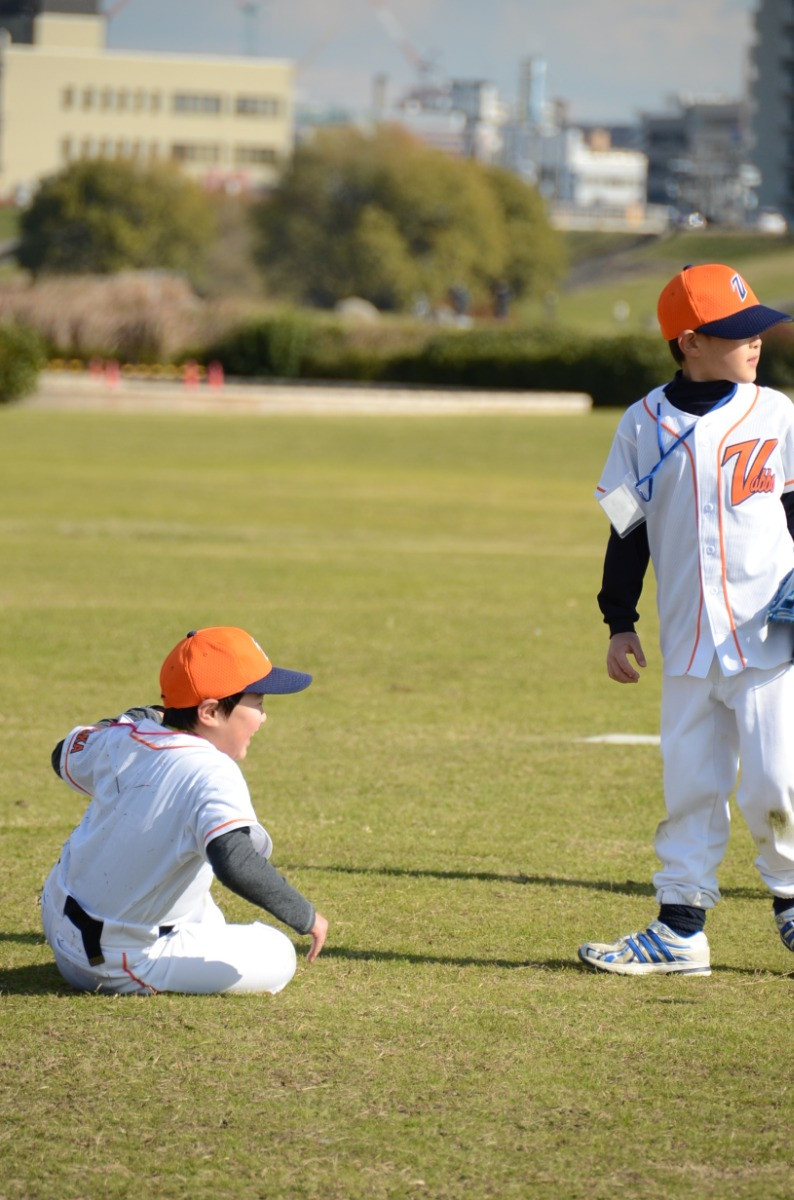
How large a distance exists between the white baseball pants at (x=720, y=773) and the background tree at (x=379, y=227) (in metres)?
94.5

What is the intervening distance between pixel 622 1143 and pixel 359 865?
2258mm

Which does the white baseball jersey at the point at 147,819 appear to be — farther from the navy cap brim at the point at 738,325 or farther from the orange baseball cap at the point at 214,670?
the navy cap brim at the point at 738,325

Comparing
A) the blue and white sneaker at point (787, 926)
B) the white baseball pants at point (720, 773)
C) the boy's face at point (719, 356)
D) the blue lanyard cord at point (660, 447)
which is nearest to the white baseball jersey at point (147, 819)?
the white baseball pants at point (720, 773)

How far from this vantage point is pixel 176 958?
4.23 meters

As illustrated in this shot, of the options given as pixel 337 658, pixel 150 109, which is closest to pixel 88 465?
pixel 337 658

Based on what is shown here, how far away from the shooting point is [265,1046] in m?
3.95

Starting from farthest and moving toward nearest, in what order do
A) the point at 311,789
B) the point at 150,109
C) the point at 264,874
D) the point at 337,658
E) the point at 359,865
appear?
the point at 150,109
the point at 337,658
the point at 311,789
the point at 359,865
the point at 264,874

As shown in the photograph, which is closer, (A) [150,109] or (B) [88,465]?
(B) [88,465]

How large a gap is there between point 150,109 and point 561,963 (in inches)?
6302

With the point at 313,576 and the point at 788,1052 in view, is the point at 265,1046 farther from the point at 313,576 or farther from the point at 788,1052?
the point at 313,576

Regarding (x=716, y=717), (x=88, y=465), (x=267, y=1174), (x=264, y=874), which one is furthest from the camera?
(x=88, y=465)

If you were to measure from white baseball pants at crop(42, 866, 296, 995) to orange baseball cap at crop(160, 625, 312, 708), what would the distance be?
600 millimetres

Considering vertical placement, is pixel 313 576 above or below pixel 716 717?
below

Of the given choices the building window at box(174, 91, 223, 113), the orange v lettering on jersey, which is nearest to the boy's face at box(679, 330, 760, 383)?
the orange v lettering on jersey
